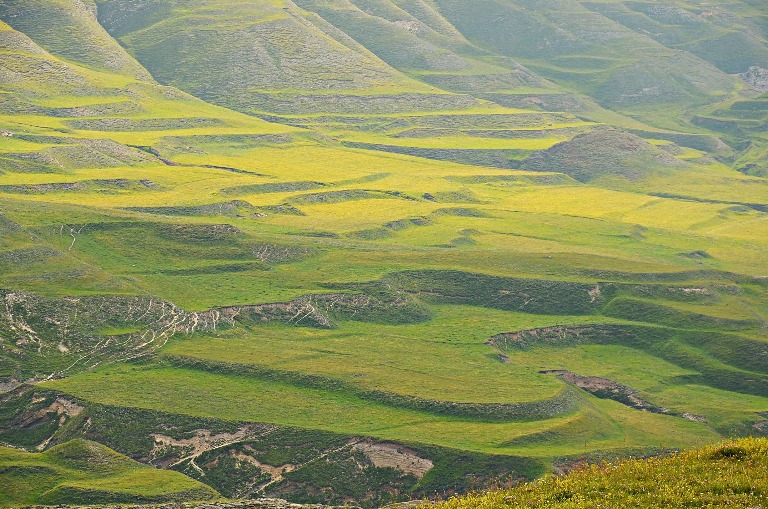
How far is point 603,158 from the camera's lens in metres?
183

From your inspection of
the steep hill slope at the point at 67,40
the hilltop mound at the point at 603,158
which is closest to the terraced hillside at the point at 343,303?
the hilltop mound at the point at 603,158

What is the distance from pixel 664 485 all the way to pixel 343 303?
60152 mm

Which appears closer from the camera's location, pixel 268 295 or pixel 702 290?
pixel 268 295

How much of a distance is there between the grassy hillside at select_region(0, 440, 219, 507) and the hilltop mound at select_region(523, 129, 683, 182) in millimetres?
124585

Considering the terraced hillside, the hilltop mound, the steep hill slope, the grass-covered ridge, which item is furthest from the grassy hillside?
the steep hill slope

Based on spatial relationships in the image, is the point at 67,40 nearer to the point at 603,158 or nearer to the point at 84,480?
the point at 603,158

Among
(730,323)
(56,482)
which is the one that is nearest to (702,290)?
(730,323)

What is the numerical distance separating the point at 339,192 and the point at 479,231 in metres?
21.0

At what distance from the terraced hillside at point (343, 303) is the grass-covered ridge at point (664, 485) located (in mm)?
26974

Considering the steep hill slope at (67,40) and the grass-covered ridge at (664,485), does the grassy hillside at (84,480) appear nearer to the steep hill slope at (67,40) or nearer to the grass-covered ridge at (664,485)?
the grass-covered ridge at (664,485)

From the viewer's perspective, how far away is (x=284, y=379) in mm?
76125

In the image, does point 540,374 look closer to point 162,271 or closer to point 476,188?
point 162,271

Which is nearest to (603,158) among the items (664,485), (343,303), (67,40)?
(67,40)

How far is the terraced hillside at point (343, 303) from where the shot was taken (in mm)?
67875
